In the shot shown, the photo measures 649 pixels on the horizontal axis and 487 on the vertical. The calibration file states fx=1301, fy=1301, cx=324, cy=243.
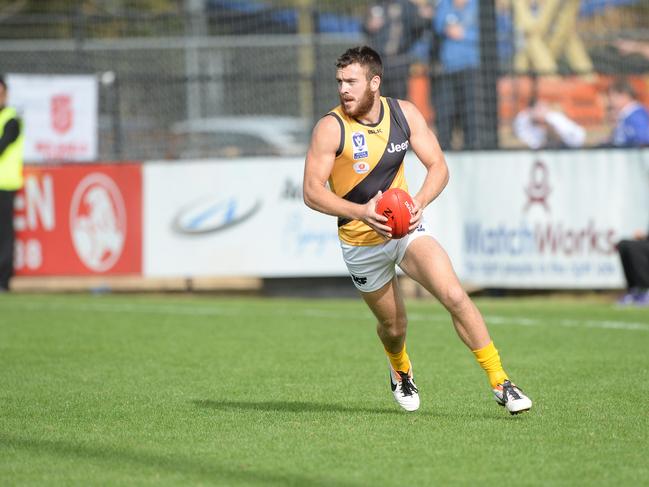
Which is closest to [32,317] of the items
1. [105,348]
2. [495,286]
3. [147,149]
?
[105,348]

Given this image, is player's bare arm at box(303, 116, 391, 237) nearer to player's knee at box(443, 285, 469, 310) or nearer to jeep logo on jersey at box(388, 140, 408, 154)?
jeep logo on jersey at box(388, 140, 408, 154)

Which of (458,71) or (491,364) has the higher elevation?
(458,71)

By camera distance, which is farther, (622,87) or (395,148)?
(622,87)

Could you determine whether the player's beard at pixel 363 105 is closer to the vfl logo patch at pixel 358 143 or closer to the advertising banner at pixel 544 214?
the vfl logo patch at pixel 358 143

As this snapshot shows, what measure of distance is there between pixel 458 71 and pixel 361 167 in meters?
9.26

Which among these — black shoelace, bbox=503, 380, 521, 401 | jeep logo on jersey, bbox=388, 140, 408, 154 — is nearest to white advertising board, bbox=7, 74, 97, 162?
jeep logo on jersey, bbox=388, 140, 408, 154

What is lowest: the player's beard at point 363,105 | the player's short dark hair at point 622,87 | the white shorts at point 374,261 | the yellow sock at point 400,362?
the yellow sock at point 400,362

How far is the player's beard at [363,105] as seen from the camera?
7539 mm

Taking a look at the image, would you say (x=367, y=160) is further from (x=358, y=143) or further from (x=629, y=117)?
(x=629, y=117)

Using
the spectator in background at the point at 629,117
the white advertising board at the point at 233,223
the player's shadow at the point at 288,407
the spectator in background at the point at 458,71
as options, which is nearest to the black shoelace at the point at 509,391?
the player's shadow at the point at 288,407

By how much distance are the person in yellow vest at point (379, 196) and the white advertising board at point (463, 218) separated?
7400 mm

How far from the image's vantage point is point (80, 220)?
55.0 feet

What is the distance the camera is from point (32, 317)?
45.5ft

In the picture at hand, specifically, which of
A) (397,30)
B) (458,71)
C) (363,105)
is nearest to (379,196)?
(363,105)
